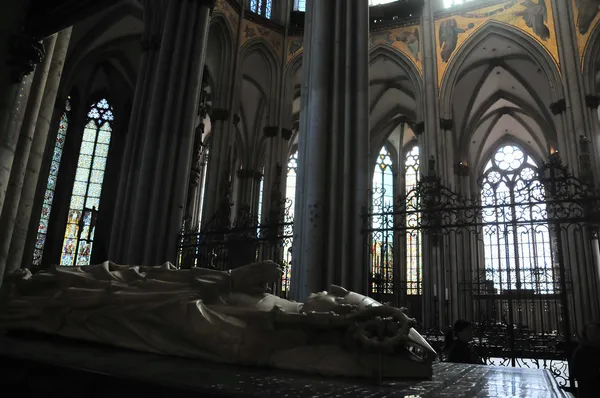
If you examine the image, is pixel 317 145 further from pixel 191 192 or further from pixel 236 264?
pixel 191 192

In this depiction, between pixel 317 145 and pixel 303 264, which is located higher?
pixel 317 145

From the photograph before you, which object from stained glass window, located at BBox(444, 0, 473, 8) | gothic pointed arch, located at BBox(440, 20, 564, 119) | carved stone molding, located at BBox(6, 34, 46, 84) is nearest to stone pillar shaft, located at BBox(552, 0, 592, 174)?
gothic pointed arch, located at BBox(440, 20, 564, 119)

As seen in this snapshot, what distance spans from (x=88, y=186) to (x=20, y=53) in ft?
44.8

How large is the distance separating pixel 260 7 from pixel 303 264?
15.0m

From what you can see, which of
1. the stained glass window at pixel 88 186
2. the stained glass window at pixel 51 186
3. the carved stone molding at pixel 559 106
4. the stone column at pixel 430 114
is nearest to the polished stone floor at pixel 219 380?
the stone column at pixel 430 114

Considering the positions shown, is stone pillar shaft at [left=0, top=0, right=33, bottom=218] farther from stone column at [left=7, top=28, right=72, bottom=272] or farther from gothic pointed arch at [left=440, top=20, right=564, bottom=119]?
gothic pointed arch at [left=440, top=20, right=564, bottom=119]

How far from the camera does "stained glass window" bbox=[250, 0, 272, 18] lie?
1764cm

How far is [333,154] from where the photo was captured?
233 inches

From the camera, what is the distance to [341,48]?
21.1 feet

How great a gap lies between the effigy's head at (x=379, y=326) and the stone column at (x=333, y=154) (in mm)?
3419

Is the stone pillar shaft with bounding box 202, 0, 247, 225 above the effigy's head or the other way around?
above

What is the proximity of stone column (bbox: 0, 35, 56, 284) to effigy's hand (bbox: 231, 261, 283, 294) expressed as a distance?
143 inches

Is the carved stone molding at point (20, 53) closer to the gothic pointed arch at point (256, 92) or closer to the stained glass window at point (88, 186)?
the gothic pointed arch at point (256, 92)

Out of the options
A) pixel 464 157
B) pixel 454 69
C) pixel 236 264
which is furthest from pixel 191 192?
pixel 464 157
